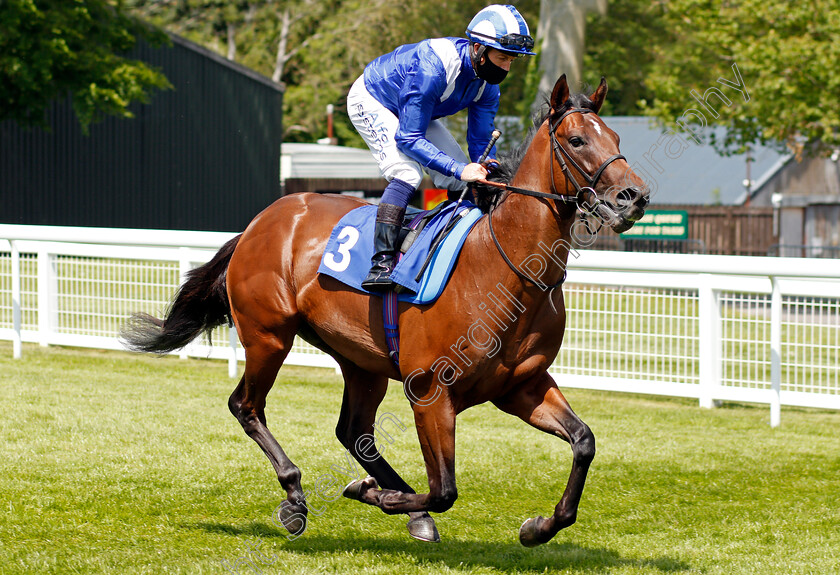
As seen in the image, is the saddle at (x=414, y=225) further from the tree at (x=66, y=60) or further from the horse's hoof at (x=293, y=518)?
the tree at (x=66, y=60)

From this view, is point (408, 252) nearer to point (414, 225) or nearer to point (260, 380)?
point (414, 225)

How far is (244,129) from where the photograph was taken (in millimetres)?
24703

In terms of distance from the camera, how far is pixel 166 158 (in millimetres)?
22594

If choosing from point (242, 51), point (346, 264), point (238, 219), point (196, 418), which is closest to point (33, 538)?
point (346, 264)

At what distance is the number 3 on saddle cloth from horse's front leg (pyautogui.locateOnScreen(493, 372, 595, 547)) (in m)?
0.51

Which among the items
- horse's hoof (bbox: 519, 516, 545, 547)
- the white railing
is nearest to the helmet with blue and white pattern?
horse's hoof (bbox: 519, 516, 545, 547)

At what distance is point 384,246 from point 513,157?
2.02 feet

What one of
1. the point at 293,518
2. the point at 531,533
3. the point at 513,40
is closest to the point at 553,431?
the point at 531,533

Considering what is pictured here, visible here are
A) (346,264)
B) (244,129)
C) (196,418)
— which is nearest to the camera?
(346,264)

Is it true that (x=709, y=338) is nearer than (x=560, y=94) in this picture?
No

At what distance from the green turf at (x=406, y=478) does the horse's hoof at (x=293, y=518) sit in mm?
61

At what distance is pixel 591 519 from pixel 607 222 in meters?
1.84

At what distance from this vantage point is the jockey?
3.80 metres

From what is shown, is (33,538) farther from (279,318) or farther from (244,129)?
(244,129)
